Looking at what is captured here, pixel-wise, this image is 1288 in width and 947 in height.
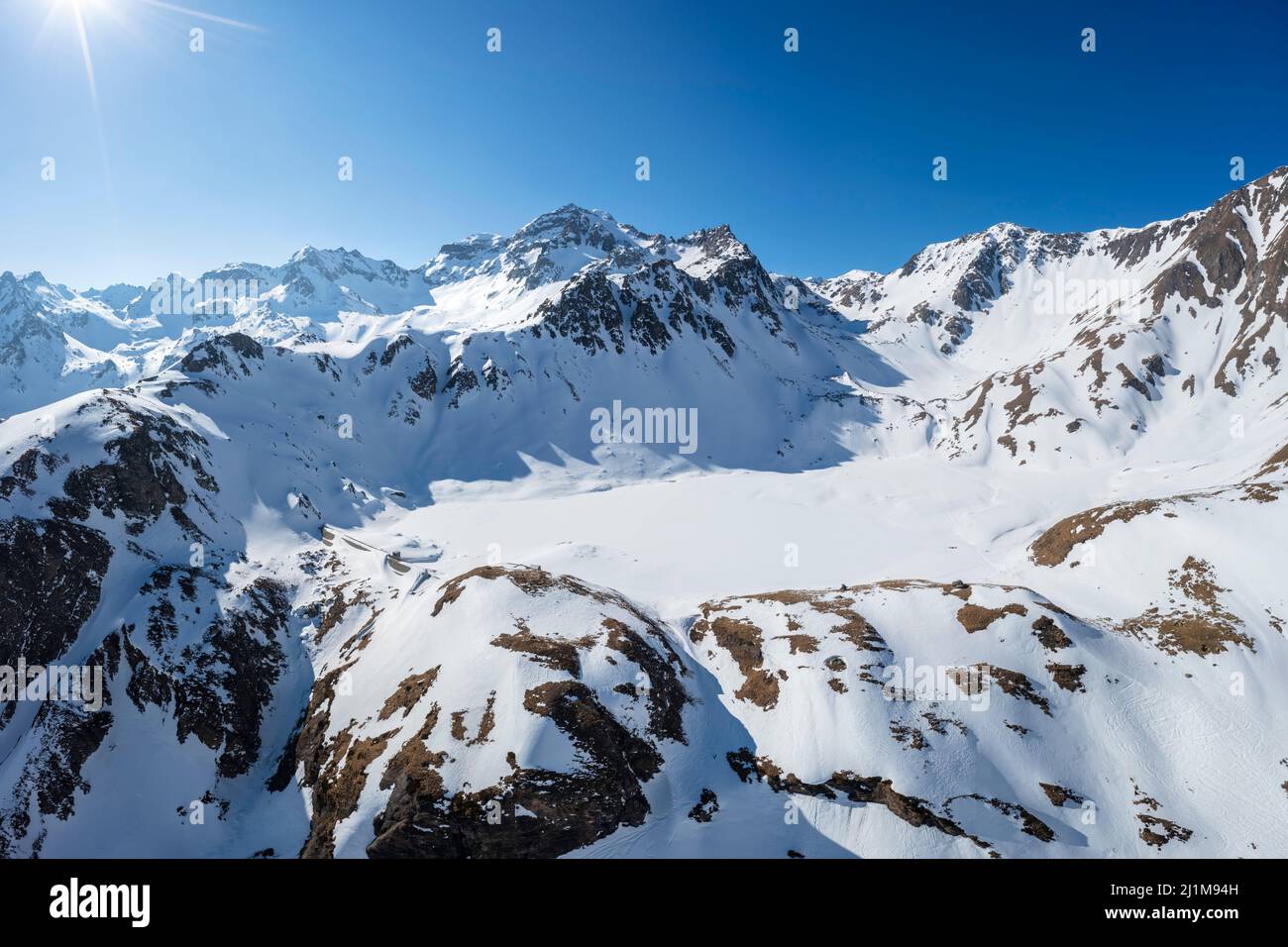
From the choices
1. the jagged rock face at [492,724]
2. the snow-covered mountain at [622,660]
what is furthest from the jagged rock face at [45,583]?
the jagged rock face at [492,724]

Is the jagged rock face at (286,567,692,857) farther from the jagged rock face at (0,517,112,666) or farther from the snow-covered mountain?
the jagged rock face at (0,517,112,666)

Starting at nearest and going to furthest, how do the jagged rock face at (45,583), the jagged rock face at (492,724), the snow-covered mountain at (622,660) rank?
1. the jagged rock face at (492,724)
2. the snow-covered mountain at (622,660)
3. the jagged rock face at (45,583)

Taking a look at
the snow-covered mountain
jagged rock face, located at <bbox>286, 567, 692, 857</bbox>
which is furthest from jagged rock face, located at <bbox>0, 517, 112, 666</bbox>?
jagged rock face, located at <bbox>286, 567, 692, 857</bbox>

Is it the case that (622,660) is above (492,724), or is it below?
above

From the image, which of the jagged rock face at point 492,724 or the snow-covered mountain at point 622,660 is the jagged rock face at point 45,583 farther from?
the jagged rock face at point 492,724

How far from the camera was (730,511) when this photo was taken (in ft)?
279

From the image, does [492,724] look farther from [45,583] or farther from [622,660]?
[45,583]

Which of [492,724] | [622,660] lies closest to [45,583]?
[492,724]

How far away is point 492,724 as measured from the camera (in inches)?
1145

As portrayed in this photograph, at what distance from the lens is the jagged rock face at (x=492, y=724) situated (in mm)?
25625

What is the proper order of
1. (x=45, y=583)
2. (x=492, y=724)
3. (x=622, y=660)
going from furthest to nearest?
(x=45, y=583) → (x=622, y=660) → (x=492, y=724)

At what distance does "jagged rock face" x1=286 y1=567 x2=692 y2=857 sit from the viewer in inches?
1009
